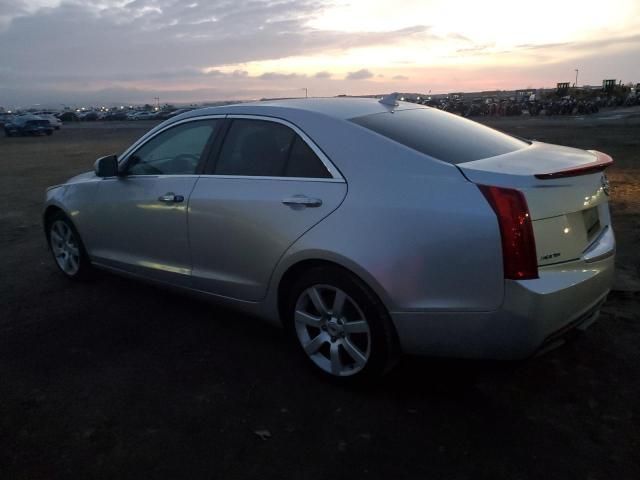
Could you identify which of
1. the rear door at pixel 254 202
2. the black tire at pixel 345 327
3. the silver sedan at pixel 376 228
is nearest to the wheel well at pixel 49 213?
the silver sedan at pixel 376 228

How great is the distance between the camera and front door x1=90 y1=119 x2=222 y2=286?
3.96 m

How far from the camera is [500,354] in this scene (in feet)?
9.03

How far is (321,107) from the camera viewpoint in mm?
3609

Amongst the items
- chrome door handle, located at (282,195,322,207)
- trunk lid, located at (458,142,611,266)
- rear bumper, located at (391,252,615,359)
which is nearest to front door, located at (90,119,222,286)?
chrome door handle, located at (282,195,322,207)

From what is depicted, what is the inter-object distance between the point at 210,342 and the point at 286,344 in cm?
55

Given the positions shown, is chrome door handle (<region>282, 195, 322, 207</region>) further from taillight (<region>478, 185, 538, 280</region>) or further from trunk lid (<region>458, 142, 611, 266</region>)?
taillight (<region>478, 185, 538, 280</region>)

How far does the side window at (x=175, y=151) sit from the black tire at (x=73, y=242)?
105 cm

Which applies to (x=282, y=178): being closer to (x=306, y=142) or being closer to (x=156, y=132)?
(x=306, y=142)

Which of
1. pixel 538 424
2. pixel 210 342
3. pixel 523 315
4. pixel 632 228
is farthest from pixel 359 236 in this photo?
pixel 632 228

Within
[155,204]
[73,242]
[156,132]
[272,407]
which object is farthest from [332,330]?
[73,242]

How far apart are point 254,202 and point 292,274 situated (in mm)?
509

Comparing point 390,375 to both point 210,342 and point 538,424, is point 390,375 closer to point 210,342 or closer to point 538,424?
point 538,424

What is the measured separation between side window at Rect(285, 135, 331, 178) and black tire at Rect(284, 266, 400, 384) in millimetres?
556

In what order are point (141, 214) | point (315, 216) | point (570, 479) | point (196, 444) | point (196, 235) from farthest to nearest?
point (141, 214), point (196, 235), point (315, 216), point (196, 444), point (570, 479)
